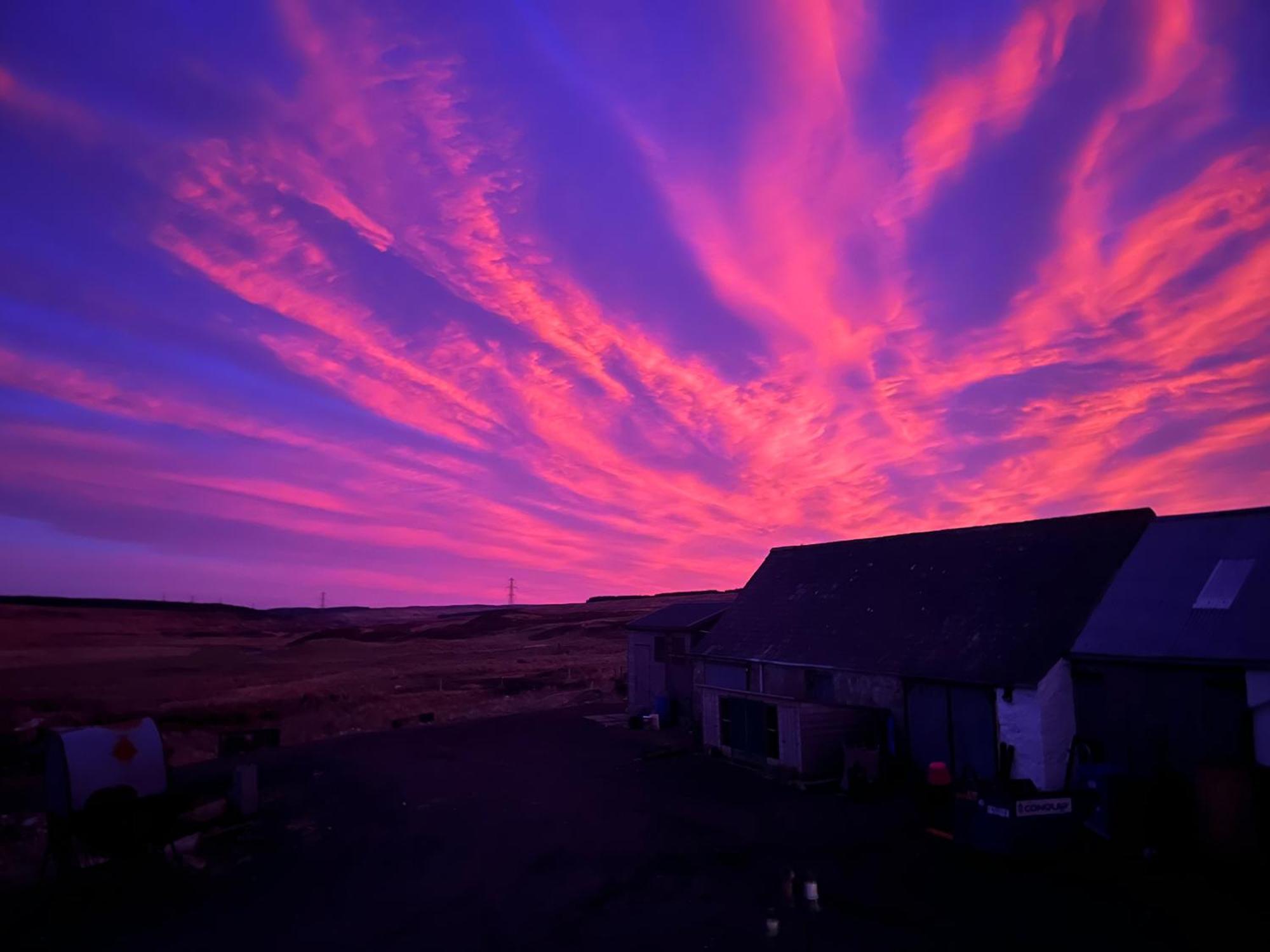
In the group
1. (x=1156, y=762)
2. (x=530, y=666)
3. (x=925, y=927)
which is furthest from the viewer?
(x=530, y=666)

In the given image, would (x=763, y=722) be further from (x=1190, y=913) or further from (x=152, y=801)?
(x=152, y=801)

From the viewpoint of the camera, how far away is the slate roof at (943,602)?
20719 millimetres

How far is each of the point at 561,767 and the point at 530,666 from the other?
36.3m

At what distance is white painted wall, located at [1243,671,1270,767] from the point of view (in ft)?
50.6

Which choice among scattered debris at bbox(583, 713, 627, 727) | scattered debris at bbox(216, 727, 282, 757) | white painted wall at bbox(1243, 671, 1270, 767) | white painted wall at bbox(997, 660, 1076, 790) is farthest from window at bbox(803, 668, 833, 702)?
scattered debris at bbox(216, 727, 282, 757)

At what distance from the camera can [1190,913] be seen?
1212cm

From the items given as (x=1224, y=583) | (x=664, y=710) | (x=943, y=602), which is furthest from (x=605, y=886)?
(x=664, y=710)

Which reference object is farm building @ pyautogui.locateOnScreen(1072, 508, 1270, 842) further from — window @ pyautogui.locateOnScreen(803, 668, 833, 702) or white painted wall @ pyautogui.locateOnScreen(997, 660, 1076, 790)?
window @ pyautogui.locateOnScreen(803, 668, 833, 702)

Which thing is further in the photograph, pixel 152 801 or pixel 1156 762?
pixel 1156 762

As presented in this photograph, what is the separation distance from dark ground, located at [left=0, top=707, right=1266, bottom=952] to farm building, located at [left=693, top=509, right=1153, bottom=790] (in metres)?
2.69

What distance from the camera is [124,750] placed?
16281mm

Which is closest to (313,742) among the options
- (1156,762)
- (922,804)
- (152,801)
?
(152,801)

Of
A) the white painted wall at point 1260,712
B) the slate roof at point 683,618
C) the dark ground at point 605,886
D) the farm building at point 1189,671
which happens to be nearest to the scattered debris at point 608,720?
the slate roof at point 683,618

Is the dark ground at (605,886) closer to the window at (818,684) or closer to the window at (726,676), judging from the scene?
the window at (818,684)
